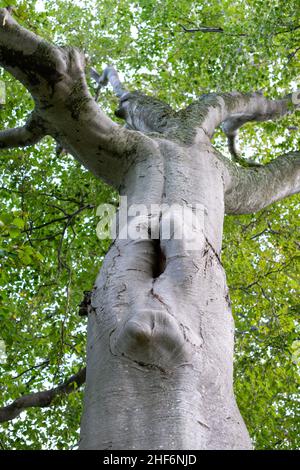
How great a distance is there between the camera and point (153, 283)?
2.75 meters

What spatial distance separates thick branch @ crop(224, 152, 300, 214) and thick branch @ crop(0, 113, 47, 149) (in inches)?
62.7

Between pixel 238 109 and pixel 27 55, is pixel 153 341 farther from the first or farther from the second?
pixel 238 109

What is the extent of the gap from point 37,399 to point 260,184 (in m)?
3.62

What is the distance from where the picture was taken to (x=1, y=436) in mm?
7945

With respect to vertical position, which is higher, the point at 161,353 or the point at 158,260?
the point at 158,260

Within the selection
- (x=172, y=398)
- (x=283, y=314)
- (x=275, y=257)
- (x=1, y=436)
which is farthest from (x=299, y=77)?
(x=172, y=398)

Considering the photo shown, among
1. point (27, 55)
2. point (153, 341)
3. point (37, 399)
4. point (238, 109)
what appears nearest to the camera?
point (153, 341)

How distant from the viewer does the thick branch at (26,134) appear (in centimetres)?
442

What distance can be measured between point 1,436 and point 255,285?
4288mm

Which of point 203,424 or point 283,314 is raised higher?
point 283,314

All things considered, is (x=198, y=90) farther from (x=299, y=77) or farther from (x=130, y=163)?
(x=130, y=163)

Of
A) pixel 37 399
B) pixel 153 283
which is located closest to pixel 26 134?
pixel 153 283

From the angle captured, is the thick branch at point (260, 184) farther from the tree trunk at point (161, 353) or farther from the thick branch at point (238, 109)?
the tree trunk at point (161, 353)

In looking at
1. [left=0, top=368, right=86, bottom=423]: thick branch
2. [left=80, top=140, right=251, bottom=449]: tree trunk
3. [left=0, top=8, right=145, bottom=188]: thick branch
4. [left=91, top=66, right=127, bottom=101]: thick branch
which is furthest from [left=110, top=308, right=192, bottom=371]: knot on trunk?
[left=91, top=66, right=127, bottom=101]: thick branch
